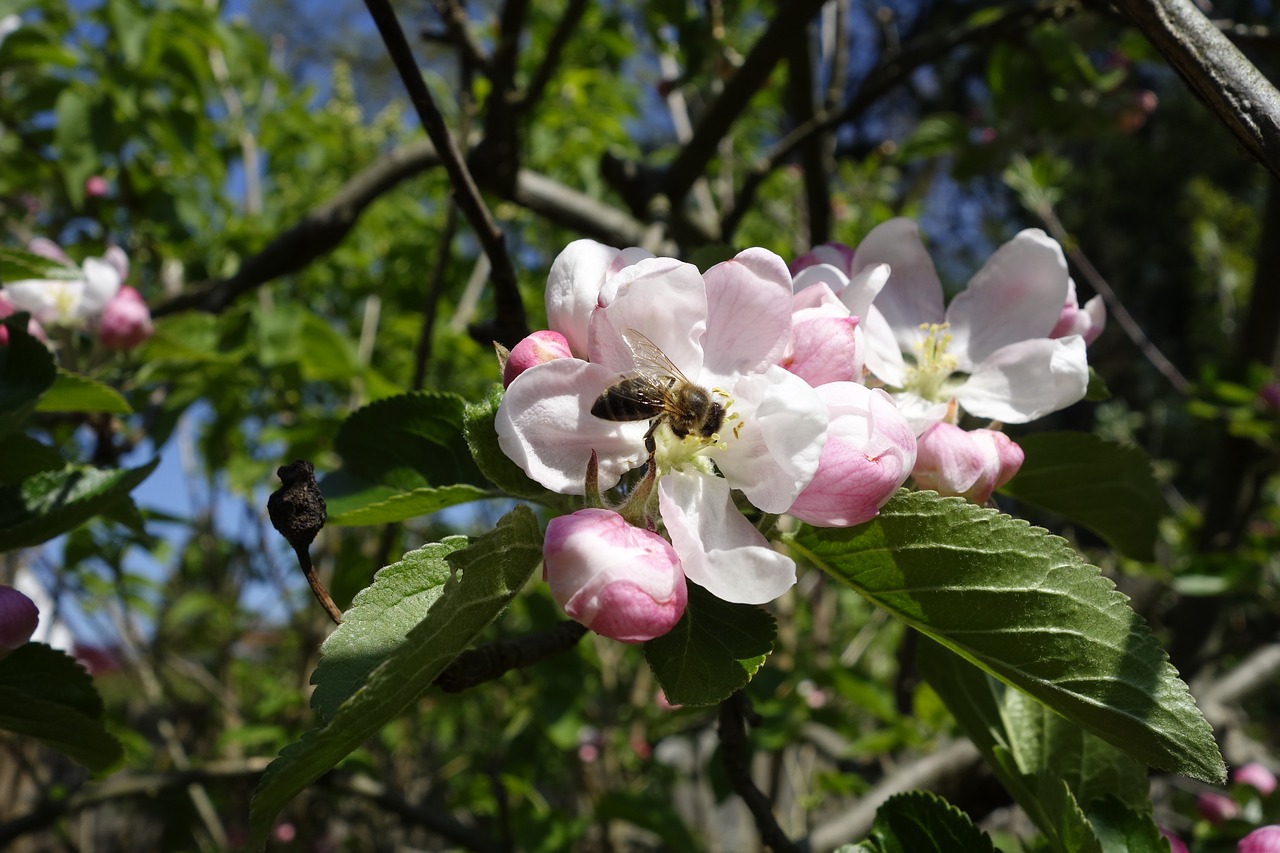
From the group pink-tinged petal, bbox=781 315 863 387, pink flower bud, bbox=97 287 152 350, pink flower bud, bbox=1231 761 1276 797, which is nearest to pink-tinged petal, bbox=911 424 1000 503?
pink-tinged petal, bbox=781 315 863 387

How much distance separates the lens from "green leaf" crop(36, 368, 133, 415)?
112cm

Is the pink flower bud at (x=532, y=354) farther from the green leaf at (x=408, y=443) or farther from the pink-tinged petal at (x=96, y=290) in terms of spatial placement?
the pink-tinged petal at (x=96, y=290)

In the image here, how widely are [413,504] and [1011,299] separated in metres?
Result: 0.70

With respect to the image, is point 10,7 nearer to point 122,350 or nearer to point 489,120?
Answer: point 122,350

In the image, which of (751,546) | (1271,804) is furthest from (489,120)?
(1271,804)

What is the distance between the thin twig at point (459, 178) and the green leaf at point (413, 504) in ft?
1.14

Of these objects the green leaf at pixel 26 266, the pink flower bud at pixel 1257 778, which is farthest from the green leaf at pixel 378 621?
the pink flower bud at pixel 1257 778

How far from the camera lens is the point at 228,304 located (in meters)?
2.12

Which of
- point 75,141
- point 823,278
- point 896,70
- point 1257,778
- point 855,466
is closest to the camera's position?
point 855,466

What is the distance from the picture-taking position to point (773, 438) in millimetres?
721

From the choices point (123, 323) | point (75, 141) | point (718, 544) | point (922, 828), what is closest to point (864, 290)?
point (718, 544)

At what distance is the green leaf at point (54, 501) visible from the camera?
1002mm

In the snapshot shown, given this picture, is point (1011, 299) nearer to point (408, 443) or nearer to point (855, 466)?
point (855, 466)

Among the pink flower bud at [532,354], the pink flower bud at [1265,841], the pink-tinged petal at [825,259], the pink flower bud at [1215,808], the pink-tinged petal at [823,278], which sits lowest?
the pink flower bud at [1215,808]
